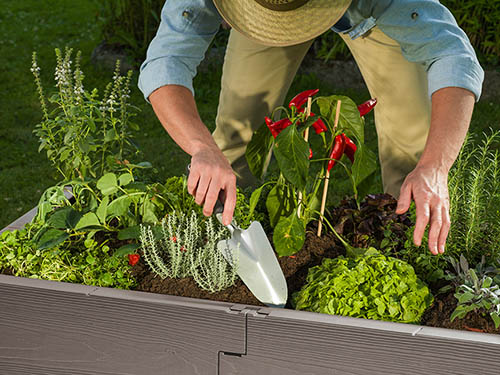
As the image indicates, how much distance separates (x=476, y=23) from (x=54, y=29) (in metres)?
3.57

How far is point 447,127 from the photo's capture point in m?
1.77

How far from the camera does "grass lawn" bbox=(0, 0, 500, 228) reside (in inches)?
147

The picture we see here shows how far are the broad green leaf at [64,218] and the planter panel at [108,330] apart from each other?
0.19m

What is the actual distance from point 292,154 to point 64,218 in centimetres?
68

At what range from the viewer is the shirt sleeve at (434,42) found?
1867mm

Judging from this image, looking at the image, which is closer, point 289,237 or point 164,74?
point 289,237

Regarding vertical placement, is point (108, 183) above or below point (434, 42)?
below

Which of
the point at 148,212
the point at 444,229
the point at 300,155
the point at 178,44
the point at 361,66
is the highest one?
the point at 178,44

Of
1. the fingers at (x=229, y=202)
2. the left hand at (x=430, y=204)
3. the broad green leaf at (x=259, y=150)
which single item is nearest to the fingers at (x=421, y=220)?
the left hand at (x=430, y=204)

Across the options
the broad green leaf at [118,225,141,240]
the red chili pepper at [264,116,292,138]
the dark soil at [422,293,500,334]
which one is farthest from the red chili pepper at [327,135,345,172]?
the broad green leaf at [118,225,141,240]

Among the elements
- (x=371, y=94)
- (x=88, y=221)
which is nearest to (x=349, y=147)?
(x=371, y=94)

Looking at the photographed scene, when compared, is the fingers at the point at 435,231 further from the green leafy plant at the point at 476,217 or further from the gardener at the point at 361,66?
the green leafy plant at the point at 476,217

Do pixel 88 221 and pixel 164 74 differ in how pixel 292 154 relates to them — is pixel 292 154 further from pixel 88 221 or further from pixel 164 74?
pixel 88 221

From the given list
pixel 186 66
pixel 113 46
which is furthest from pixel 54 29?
pixel 186 66
